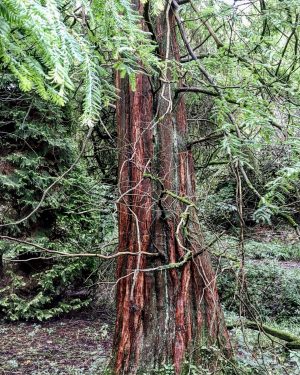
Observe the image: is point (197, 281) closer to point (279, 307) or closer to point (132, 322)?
point (132, 322)

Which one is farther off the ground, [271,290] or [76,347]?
[271,290]

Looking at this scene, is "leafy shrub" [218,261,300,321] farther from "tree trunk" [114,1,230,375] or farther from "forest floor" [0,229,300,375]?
"tree trunk" [114,1,230,375]

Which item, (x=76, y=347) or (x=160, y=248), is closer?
(x=160, y=248)

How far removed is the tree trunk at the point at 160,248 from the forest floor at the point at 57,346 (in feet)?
3.64

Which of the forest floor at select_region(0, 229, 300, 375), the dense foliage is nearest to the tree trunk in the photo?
the dense foliage

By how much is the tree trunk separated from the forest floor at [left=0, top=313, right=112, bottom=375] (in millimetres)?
1109

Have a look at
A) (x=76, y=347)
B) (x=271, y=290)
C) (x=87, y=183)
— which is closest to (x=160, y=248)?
(x=76, y=347)

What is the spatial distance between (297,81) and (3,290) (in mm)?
4450

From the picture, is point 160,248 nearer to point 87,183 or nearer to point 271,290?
point 87,183

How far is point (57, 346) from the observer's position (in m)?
4.41

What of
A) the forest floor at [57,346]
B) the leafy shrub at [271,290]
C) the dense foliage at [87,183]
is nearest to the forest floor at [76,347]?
the forest floor at [57,346]

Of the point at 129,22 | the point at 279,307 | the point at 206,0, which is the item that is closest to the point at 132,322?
the point at 129,22

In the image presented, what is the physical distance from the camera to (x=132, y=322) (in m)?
2.91

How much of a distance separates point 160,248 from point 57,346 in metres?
2.34
